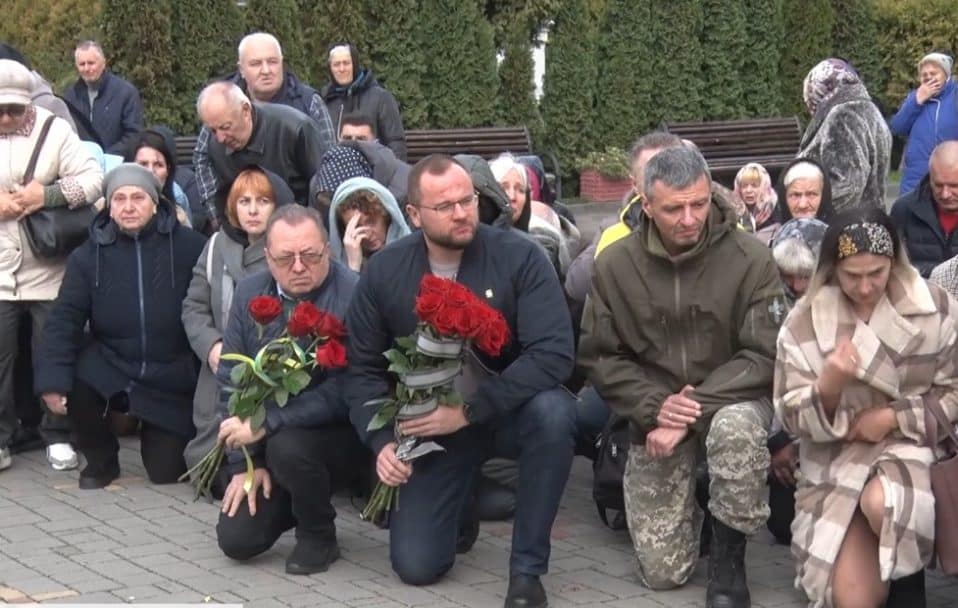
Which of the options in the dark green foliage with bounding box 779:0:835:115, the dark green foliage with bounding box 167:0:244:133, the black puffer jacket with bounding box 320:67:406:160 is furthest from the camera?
the dark green foliage with bounding box 779:0:835:115

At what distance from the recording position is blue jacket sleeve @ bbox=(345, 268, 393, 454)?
6.54 metres

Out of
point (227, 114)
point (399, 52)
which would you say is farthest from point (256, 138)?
point (399, 52)

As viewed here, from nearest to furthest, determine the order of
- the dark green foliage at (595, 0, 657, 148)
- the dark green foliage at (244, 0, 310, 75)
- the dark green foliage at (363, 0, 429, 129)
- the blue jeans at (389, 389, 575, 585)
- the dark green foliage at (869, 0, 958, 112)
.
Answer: the blue jeans at (389, 389, 575, 585), the dark green foliage at (244, 0, 310, 75), the dark green foliage at (363, 0, 429, 129), the dark green foliage at (595, 0, 657, 148), the dark green foliage at (869, 0, 958, 112)

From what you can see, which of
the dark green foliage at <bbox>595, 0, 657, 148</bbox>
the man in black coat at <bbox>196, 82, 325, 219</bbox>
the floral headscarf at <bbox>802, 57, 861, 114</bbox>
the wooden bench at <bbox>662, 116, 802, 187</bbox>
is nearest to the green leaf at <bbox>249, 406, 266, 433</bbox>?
the man in black coat at <bbox>196, 82, 325, 219</bbox>

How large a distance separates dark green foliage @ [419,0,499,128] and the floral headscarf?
7300 mm

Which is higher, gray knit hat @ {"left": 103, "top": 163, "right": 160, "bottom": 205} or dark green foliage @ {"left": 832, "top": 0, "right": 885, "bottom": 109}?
dark green foliage @ {"left": 832, "top": 0, "right": 885, "bottom": 109}

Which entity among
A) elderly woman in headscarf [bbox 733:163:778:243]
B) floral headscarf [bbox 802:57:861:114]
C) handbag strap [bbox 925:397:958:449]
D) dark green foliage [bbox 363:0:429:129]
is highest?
dark green foliage [bbox 363:0:429:129]

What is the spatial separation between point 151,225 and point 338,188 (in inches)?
37.0

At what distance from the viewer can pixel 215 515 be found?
25.1 feet

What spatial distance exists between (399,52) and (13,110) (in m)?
8.48

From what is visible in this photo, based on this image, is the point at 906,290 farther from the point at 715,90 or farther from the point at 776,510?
the point at 715,90

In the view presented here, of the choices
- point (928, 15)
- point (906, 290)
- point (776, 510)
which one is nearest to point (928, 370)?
point (906, 290)

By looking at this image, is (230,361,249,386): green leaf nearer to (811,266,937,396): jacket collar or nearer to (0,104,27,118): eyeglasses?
(811,266,937,396): jacket collar

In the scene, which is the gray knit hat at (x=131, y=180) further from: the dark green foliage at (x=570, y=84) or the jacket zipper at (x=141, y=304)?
the dark green foliage at (x=570, y=84)
